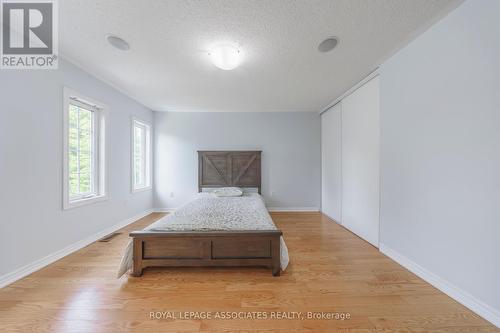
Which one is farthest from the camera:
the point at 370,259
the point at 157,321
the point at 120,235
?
the point at 120,235

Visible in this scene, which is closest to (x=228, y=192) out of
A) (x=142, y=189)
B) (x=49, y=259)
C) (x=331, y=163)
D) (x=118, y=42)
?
(x=142, y=189)

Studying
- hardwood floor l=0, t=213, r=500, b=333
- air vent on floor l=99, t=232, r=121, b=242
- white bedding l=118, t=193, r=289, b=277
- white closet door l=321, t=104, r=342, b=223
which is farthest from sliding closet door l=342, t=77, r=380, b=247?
air vent on floor l=99, t=232, r=121, b=242

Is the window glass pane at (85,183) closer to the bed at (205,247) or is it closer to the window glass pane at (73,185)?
the window glass pane at (73,185)

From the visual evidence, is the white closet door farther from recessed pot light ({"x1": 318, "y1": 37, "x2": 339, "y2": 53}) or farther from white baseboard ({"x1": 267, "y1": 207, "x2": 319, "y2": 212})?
recessed pot light ({"x1": 318, "y1": 37, "x2": 339, "y2": 53})

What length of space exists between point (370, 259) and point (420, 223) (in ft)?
2.41

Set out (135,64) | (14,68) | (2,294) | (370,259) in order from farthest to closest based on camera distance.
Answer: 1. (135,64)
2. (370,259)
3. (14,68)
4. (2,294)

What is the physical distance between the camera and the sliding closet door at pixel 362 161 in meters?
2.84

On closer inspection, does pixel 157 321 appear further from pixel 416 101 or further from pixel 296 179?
pixel 296 179

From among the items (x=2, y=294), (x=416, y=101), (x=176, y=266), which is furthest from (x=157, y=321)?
(x=416, y=101)

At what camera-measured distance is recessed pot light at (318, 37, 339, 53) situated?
7.02 feet

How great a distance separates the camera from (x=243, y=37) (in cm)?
209

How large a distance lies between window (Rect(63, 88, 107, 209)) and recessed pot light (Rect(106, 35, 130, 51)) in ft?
3.08

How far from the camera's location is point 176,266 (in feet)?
7.18

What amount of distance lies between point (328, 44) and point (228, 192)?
3.14 m
